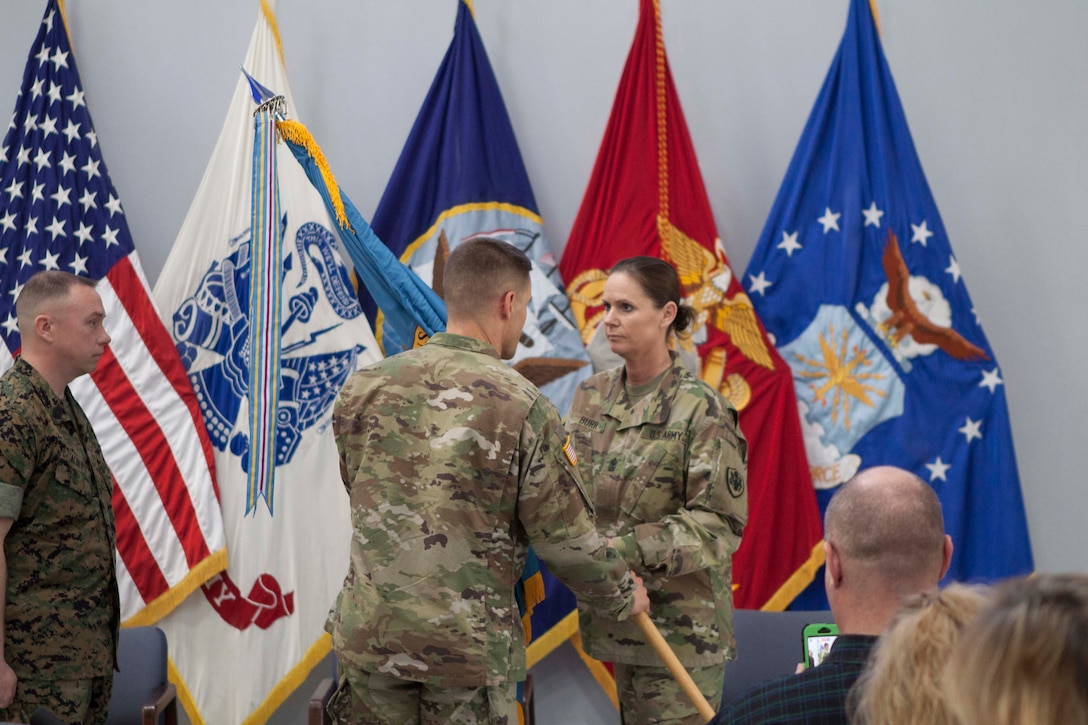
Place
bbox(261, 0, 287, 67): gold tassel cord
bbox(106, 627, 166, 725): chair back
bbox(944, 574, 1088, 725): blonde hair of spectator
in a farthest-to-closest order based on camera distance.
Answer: bbox(261, 0, 287, 67): gold tassel cord, bbox(106, 627, 166, 725): chair back, bbox(944, 574, 1088, 725): blonde hair of spectator

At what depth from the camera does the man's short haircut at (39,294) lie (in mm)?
2383

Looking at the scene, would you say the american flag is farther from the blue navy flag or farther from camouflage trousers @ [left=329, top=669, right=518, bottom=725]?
the blue navy flag

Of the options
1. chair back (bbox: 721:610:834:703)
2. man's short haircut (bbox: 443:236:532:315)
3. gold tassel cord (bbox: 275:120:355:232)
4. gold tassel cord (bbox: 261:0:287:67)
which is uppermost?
gold tassel cord (bbox: 261:0:287:67)

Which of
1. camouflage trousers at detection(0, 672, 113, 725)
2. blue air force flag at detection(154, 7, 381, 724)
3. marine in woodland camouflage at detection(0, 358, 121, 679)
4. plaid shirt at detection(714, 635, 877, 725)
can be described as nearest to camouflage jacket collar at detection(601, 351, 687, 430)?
blue air force flag at detection(154, 7, 381, 724)

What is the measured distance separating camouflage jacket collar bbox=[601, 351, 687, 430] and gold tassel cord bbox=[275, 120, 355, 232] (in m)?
0.78

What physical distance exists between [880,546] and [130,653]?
2308 millimetres

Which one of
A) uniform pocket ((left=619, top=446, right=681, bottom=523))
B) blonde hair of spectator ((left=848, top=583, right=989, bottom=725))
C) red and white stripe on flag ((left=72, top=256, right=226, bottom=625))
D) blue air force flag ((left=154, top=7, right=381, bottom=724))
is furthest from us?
blue air force flag ((left=154, top=7, right=381, bottom=724))

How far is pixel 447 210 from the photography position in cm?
329

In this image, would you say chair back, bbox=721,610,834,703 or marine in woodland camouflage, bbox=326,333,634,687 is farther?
chair back, bbox=721,610,834,703

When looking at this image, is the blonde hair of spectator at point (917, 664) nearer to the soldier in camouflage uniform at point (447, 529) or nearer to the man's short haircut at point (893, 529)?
the man's short haircut at point (893, 529)

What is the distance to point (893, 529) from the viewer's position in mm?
1261

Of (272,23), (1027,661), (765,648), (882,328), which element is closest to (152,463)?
(272,23)

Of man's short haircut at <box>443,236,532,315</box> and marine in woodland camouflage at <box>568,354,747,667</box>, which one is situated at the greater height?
man's short haircut at <box>443,236,532,315</box>

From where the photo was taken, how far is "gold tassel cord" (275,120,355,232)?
230 cm
